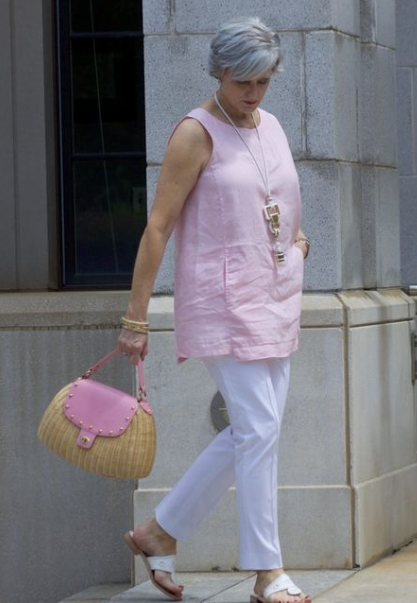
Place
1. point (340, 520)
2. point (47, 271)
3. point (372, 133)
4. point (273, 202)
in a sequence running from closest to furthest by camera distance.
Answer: point (273, 202), point (340, 520), point (372, 133), point (47, 271)

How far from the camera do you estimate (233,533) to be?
225 inches

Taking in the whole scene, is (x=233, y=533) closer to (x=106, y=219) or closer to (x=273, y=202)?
(x=273, y=202)

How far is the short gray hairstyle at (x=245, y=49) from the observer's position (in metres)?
4.64

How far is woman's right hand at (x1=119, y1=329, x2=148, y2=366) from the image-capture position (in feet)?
15.5

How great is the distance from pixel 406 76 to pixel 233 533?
267cm

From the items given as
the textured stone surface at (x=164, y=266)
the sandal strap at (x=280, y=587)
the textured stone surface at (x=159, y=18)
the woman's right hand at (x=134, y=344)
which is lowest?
the sandal strap at (x=280, y=587)

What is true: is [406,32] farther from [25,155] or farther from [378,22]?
[25,155]

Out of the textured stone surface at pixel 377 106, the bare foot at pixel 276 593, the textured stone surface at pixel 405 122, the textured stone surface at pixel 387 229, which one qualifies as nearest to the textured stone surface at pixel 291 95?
the textured stone surface at pixel 377 106

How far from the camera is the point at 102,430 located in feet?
15.6

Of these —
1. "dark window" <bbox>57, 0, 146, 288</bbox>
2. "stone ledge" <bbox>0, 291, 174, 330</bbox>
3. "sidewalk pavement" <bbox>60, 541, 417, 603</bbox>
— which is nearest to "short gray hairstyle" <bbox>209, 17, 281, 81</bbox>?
"sidewalk pavement" <bbox>60, 541, 417, 603</bbox>

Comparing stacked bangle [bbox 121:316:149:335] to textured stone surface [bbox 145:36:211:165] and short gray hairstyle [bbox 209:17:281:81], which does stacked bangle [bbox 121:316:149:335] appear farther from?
textured stone surface [bbox 145:36:211:165]

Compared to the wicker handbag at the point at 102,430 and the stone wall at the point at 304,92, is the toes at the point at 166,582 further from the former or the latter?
the stone wall at the point at 304,92

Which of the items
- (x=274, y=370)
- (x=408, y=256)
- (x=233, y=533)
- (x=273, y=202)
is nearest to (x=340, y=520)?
(x=233, y=533)

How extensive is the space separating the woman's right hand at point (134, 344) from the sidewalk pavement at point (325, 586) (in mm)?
983
